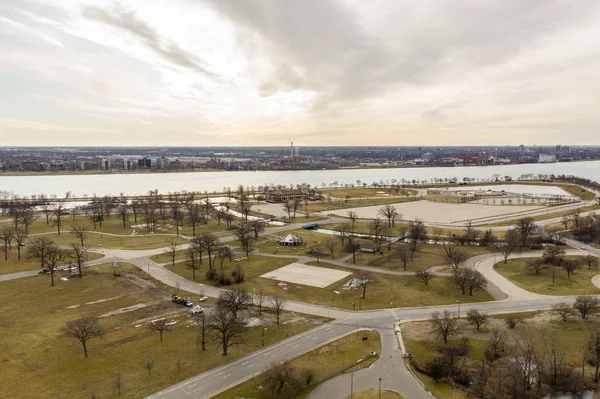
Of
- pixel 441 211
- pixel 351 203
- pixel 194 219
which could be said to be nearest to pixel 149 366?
pixel 194 219

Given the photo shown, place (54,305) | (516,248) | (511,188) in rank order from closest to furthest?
(54,305) → (516,248) → (511,188)

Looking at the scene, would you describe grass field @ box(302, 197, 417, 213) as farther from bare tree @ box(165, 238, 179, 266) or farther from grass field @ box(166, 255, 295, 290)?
grass field @ box(166, 255, 295, 290)

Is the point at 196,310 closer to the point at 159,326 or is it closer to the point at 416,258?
the point at 159,326

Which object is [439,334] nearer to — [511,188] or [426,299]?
[426,299]

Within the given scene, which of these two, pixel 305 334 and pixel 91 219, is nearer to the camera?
pixel 305 334

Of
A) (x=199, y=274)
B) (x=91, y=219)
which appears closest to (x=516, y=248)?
(x=199, y=274)
